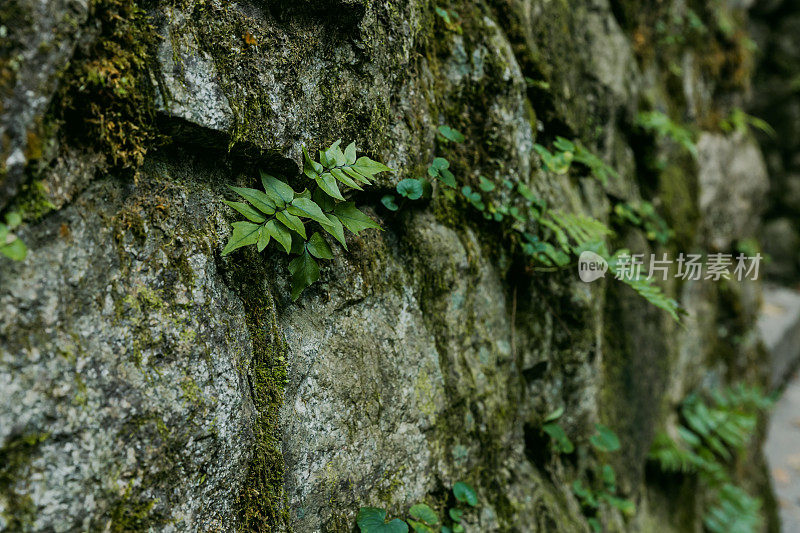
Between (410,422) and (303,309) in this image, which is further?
(410,422)

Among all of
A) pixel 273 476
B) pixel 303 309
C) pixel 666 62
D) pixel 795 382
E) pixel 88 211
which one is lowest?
pixel 795 382

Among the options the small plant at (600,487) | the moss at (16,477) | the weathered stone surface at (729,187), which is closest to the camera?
the moss at (16,477)

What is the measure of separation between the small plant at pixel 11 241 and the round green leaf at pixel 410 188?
49.0 inches

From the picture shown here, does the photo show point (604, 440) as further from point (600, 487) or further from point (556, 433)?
point (556, 433)

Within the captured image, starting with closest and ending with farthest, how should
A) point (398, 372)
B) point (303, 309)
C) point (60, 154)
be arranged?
1. point (60, 154)
2. point (303, 309)
3. point (398, 372)

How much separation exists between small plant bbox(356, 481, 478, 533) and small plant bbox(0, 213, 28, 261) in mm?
1332

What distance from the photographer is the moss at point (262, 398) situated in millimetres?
1662

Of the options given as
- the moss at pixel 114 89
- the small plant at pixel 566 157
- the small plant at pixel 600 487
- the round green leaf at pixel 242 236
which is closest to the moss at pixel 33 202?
the moss at pixel 114 89

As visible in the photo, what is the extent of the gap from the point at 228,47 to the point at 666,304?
2.13 metres

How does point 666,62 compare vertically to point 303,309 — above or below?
above

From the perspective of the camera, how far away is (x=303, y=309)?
6.15ft

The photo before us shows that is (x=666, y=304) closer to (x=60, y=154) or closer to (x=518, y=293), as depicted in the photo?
(x=518, y=293)

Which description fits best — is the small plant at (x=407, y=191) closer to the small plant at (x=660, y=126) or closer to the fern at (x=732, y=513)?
the small plant at (x=660, y=126)

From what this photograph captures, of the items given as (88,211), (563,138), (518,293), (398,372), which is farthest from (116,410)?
(563,138)
